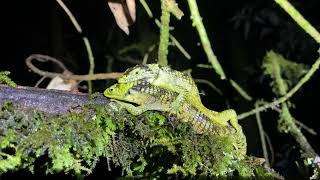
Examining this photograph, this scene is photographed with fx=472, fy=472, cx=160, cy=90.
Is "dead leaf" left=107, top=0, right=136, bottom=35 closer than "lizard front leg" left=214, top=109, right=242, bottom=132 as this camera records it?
No

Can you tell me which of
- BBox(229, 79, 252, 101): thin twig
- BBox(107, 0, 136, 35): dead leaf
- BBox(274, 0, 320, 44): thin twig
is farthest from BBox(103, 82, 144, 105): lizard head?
BBox(229, 79, 252, 101): thin twig

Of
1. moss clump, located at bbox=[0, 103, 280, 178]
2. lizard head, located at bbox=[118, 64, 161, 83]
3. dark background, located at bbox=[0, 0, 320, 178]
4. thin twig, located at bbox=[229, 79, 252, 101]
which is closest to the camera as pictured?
moss clump, located at bbox=[0, 103, 280, 178]

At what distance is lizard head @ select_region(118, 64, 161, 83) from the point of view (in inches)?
34.5

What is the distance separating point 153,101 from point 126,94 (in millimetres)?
50

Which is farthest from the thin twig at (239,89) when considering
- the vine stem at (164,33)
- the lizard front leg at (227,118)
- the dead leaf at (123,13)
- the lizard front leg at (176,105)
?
the lizard front leg at (176,105)

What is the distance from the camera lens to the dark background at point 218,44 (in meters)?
2.31

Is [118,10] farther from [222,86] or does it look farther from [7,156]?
[222,86]

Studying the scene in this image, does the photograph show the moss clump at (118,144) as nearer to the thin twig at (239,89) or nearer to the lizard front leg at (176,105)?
the lizard front leg at (176,105)

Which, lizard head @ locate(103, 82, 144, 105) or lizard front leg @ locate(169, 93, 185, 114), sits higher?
lizard head @ locate(103, 82, 144, 105)

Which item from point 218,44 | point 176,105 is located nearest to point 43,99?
point 176,105

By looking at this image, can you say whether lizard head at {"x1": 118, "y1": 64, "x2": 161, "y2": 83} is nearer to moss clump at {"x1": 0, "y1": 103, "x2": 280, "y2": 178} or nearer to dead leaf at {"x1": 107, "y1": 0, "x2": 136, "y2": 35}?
moss clump at {"x1": 0, "y1": 103, "x2": 280, "y2": 178}

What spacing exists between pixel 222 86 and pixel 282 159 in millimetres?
519

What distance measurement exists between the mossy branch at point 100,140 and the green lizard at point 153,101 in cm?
1

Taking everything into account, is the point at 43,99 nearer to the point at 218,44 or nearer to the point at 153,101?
the point at 153,101
